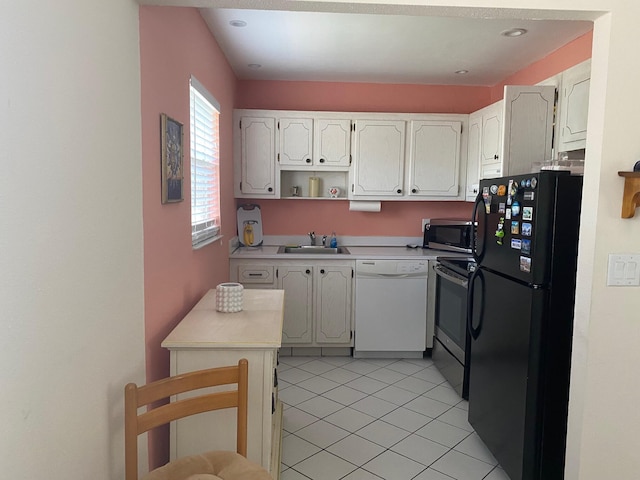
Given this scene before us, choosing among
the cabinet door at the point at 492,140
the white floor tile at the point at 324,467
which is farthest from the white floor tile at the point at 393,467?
the cabinet door at the point at 492,140

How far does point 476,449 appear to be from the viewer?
8.64 feet

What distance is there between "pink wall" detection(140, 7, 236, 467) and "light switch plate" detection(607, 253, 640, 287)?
1.75 m

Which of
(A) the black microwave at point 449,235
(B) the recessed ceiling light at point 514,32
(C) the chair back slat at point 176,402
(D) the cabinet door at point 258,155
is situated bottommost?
(C) the chair back slat at point 176,402

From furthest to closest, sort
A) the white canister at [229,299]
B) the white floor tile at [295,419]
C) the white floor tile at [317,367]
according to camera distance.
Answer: the white floor tile at [317,367]
the white floor tile at [295,419]
the white canister at [229,299]

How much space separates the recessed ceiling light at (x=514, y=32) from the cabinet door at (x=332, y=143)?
1492mm

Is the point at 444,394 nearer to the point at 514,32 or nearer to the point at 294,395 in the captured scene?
the point at 294,395

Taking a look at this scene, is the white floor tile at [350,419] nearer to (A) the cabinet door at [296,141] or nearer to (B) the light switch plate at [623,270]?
(B) the light switch plate at [623,270]

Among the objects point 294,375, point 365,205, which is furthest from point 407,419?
point 365,205

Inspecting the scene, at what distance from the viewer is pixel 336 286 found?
12.9ft

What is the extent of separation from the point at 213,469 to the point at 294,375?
217cm

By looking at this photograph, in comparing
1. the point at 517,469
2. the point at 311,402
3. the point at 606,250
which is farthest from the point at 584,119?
the point at 311,402

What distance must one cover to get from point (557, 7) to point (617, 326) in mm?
1187

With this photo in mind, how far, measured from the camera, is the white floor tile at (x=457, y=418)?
2893 mm

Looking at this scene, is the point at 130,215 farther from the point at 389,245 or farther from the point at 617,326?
the point at 389,245
